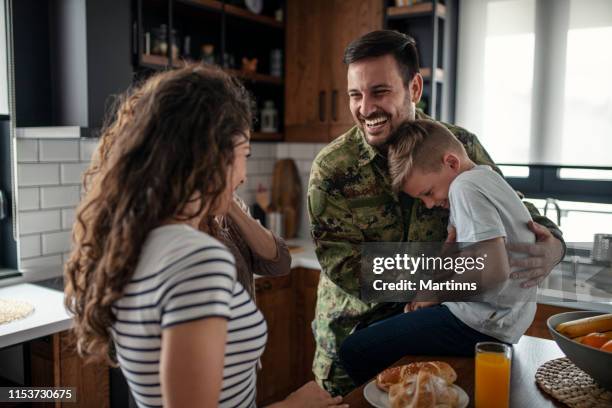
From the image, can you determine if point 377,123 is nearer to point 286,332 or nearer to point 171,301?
point 171,301

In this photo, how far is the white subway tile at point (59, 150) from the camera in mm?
Result: 2338

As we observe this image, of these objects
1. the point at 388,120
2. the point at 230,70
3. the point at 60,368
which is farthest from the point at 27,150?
the point at 388,120

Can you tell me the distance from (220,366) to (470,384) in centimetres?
61

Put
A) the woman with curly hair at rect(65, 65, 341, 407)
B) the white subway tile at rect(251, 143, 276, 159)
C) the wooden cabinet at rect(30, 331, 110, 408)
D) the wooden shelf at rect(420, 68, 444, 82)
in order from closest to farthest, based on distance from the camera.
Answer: the woman with curly hair at rect(65, 65, 341, 407), the wooden cabinet at rect(30, 331, 110, 408), the wooden shelf at rect(420, 68, 444, 82), the white subway tile at rect(251, 143, 276, 159)

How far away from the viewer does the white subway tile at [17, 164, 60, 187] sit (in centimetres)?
227

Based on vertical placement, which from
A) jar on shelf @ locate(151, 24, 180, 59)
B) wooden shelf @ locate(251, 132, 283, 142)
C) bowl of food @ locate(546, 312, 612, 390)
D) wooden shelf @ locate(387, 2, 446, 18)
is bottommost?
bowl of food @ locate(546, 312, 612, 390)

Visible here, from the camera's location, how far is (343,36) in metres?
3.01

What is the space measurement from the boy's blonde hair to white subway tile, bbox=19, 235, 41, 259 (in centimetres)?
162

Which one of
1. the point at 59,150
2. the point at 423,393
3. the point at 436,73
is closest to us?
the point at 423,393

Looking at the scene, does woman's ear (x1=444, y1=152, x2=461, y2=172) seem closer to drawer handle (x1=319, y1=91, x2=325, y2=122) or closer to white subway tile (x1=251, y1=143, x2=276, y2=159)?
drawer handle (x1=319, y1=91, x2=325, y2=122)

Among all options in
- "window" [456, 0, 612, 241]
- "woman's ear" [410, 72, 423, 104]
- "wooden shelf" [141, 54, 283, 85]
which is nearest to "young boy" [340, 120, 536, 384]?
"woman's ear" [410, 72, 423, 104]

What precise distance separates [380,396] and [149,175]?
0.60m

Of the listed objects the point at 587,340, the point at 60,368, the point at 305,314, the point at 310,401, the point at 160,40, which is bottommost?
the point at 305,314

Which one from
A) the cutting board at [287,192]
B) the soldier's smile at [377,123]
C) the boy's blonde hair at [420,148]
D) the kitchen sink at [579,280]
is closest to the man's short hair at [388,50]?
the soldier's smile at [377,123]
